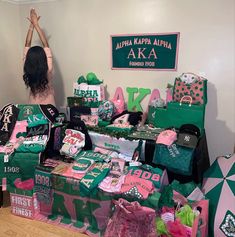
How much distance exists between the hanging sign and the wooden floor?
1.73 m

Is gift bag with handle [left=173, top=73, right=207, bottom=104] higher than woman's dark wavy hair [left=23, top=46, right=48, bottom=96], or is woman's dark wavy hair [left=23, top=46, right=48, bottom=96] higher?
woman's dark wavy hair [left=23, top=46, right=48, bottom=96]

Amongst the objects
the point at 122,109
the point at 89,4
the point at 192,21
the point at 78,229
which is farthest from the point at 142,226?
the point at 89,4

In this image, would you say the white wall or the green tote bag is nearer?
the green tote bag

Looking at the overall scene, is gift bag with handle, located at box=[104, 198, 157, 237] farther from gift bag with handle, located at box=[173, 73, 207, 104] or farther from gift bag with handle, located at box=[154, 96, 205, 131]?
gift bag with handle, located at box=[173, 73, 207, 104]

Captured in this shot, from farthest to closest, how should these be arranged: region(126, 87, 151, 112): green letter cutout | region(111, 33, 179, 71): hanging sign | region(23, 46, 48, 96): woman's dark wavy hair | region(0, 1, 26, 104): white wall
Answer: region(0, 1, 26, 104): white wall
region(126, 87, 151, 112): green letter cutout
region(23, 46, 48, 96): woman's dark wavy hair
region(111, 33, 179, 71): hanging sign

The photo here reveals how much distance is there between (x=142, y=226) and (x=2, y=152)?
1.37m

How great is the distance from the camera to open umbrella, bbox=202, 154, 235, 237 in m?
1.60

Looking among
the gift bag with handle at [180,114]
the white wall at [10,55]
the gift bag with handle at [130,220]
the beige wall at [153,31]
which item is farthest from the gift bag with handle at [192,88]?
the white wall at [10,55]

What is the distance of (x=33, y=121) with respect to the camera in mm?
2324

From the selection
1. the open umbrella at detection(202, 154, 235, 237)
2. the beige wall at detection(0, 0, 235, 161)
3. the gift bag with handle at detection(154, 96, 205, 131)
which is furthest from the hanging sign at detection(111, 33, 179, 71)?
the open umbrella at detection(202, 154, 235, 237)

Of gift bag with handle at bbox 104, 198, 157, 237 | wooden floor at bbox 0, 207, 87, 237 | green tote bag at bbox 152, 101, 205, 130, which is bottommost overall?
wooden floor at bbox 0, 207, 87, 237

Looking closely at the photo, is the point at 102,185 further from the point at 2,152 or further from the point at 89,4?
the point at 89,4

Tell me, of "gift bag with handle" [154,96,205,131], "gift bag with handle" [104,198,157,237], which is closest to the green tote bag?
"gift bag with handle" [154,96,205,131]

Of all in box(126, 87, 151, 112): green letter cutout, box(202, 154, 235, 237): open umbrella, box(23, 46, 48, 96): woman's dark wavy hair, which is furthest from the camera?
box(126, 87, 151, 112): green letter cutout
